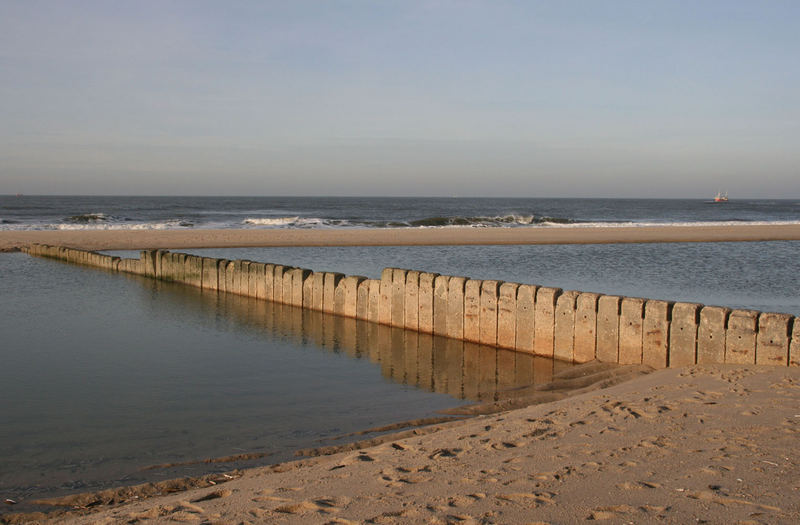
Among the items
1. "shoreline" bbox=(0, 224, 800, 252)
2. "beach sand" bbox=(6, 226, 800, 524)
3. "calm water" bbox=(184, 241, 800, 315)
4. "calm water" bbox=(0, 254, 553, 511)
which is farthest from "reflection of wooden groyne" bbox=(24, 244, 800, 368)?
"shoreline" bbox=(0, 224, 800, 252)

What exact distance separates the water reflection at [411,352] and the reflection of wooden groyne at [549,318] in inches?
7.4

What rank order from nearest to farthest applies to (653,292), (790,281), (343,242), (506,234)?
(653,292), (790,281), (343,242), (506,234)

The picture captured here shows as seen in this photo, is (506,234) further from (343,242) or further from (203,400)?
(203,400)

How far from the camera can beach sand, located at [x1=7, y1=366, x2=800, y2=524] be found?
3586mm

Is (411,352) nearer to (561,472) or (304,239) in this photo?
(561,472)

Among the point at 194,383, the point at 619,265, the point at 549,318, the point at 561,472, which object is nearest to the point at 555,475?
the point at 561,472

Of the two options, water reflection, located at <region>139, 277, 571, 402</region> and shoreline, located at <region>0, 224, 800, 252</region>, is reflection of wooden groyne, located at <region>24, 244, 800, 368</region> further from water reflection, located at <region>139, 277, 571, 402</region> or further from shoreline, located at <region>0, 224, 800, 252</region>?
shoreline, located at <region>0, 224, 800, 252</region>

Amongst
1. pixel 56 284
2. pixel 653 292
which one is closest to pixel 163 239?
pixel 56 284

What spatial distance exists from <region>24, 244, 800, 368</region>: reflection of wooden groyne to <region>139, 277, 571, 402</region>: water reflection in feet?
0.62

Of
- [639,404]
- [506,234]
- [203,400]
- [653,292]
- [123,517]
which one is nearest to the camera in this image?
[123,517]

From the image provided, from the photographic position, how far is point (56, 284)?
583 inches

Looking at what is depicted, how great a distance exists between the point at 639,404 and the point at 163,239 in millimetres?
25010

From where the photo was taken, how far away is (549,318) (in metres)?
8.70

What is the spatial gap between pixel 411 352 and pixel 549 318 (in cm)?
180
